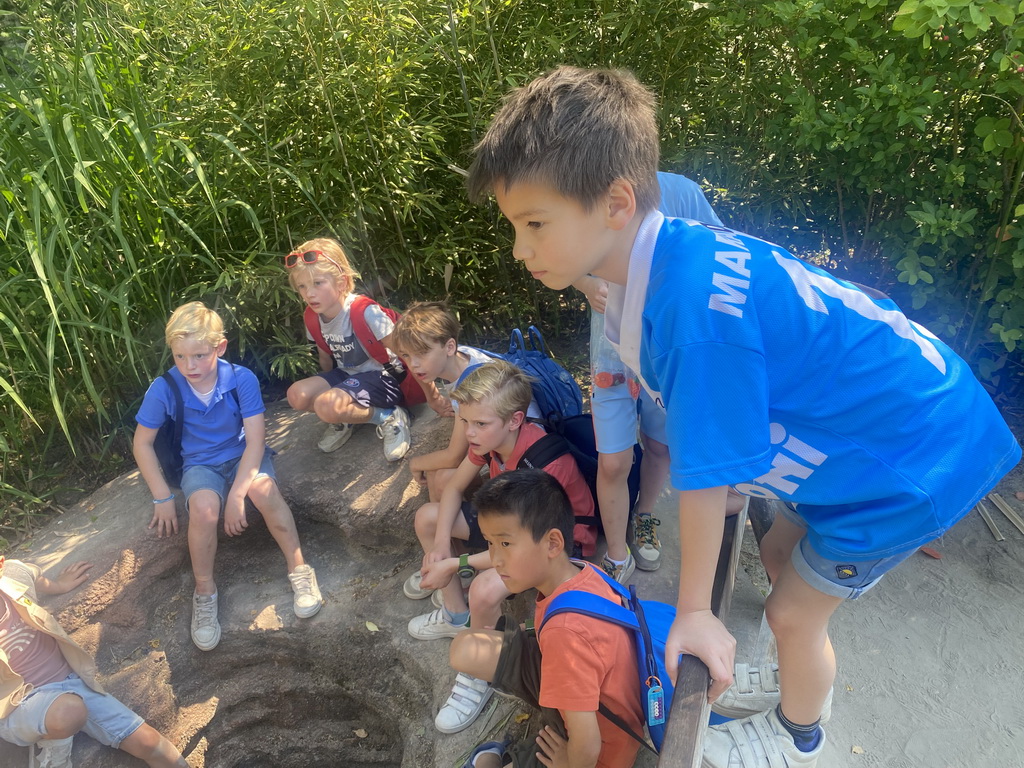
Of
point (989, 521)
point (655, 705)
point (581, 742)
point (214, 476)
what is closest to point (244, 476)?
point (214, 476)

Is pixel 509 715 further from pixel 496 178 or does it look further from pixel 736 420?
pixel 496 178

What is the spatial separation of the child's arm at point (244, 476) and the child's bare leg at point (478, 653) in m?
1.13

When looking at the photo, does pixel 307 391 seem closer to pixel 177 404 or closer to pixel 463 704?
pixel 177 404

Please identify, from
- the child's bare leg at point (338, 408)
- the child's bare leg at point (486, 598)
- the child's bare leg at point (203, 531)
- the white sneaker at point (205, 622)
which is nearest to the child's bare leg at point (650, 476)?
the child's bare leg at point (486, 598)

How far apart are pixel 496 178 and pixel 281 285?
81.7 inches

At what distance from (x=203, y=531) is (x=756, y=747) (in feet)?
6.82

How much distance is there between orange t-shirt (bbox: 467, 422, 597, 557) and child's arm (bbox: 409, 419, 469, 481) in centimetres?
25

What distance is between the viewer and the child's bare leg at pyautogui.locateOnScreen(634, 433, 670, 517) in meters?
2.58

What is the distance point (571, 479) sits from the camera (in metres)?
2.39

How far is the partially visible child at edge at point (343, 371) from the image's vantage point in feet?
9.74

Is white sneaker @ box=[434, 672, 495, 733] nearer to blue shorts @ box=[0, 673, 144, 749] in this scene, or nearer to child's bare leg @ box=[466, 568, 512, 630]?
child's bare leg @ box=[466, 568, 512, 630]

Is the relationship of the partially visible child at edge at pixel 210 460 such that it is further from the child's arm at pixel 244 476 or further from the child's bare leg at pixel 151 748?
the child's bare leg at pixel 151 748

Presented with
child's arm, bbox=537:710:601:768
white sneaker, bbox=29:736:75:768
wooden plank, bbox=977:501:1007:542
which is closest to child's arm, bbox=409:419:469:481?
child's arm, bbox=537:710:601:768

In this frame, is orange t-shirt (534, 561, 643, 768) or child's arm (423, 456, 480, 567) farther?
child's arm (423, 456, 480, 567)
